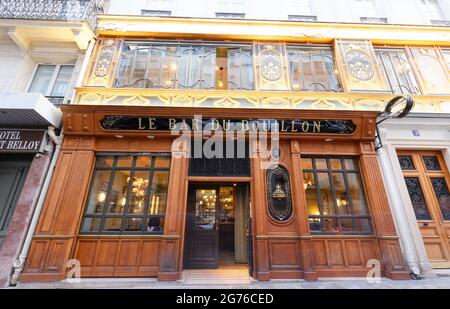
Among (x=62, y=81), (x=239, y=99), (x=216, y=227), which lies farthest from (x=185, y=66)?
(x=216, y=227)

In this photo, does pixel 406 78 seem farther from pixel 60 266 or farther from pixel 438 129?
pixel 60 266

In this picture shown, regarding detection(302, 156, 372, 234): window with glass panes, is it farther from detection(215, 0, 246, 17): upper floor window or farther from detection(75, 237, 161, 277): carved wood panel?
detection(215, 0, 246, 17): upper floor window

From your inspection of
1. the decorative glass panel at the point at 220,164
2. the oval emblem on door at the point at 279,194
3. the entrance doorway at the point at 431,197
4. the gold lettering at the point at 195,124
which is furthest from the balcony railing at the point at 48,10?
the entrance doorway at the point at 431,197

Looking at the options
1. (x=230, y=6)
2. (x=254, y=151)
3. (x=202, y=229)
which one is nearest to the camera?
(x=254, y=151)

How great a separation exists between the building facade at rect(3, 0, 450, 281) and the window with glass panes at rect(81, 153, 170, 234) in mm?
32

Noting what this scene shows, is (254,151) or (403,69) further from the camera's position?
(403,69)

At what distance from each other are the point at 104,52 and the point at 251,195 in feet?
22.8

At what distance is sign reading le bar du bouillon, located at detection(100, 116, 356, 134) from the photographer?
239 inches

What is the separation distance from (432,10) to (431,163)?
6913 mm

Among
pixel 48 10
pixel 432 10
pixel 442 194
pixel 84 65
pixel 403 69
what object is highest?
pixel 432 10

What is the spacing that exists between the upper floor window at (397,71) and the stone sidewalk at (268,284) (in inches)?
228

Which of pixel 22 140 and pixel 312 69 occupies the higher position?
pixel 312 69

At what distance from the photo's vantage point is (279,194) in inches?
236

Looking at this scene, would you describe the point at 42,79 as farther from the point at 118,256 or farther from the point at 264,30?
the point at 264,30
